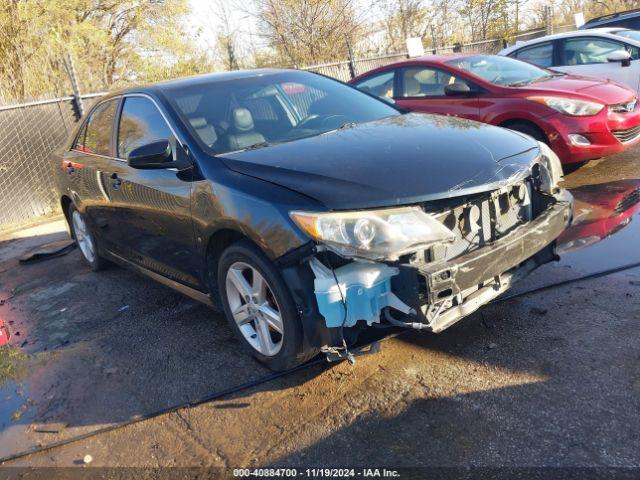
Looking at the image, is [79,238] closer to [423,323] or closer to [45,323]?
[45,323]

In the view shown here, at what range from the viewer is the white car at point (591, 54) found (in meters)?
8.51

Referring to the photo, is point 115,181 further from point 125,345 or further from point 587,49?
point 587,49

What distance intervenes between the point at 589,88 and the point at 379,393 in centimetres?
507

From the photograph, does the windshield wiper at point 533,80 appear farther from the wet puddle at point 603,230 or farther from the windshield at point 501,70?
the wet puddle at point 603,230

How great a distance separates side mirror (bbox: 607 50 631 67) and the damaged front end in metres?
6.63

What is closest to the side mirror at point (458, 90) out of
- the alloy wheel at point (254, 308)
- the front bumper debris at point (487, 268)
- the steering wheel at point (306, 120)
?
the steering wheel at point (306, 120)

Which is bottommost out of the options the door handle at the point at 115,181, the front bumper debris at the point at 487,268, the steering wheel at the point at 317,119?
the front bumper debris at the point at 487,268

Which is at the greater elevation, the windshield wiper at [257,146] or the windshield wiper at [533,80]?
the windshield wiper at [257,146]

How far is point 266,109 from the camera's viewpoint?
13.2 ft

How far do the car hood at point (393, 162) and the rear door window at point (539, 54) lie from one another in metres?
6.26

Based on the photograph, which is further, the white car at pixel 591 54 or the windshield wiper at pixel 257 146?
the white car at pixel 591 54

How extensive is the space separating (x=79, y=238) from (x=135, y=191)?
95.6 inches

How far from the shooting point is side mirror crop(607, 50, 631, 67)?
27.2 feet

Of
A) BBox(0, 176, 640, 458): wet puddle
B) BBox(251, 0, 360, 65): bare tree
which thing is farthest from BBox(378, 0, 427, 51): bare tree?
BBox(0, 176, 640, 458): wet puddle
